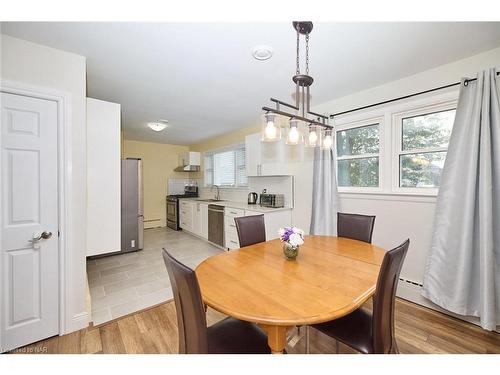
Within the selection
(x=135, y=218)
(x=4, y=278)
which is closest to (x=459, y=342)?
(x=4, y=278)

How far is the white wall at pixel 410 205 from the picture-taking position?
2055mm

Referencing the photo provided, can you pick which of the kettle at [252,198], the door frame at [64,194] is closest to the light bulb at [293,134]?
the door frame at [64,194]

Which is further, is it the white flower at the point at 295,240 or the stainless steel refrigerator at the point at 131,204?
the stainless steel refrigerator at the point at 131,204

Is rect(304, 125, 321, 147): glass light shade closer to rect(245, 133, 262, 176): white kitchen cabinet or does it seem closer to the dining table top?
the dining table top

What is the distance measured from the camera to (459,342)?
1747mm

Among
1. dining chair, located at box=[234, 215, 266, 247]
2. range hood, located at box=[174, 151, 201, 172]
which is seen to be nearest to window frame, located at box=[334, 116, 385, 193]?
dining chair, located at box=[234, 215, 266, 247]

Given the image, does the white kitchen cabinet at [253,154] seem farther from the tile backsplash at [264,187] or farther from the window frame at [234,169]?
the window frame at [234,169]

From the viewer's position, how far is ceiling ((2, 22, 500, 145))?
1.61 m

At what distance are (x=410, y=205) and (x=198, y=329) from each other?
2.48 meters

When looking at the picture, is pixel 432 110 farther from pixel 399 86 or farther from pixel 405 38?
pixel 405 38

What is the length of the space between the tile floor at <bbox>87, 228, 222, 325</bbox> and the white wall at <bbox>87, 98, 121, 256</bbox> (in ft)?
1.96

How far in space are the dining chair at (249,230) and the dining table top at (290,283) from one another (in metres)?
0.23

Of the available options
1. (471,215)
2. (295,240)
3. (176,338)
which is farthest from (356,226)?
(176,338)

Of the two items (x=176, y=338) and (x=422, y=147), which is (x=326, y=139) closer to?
(x=422, y=147)
